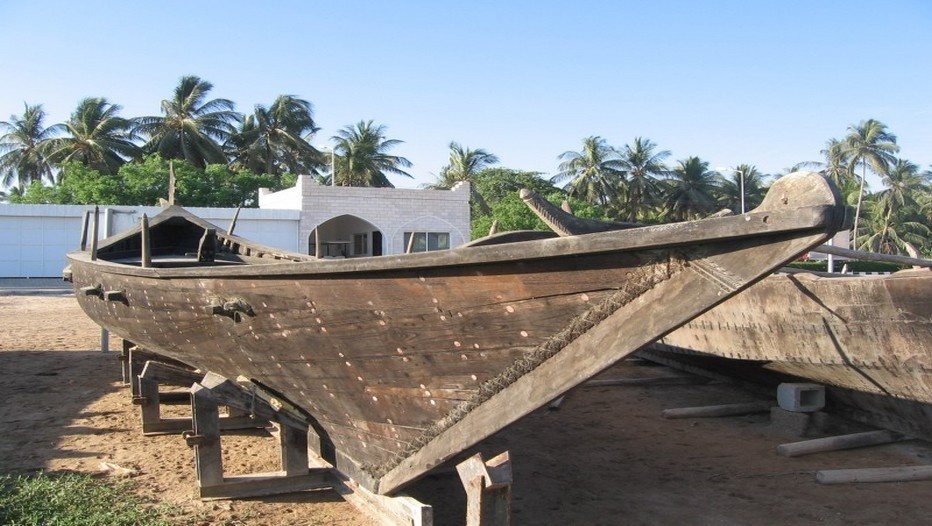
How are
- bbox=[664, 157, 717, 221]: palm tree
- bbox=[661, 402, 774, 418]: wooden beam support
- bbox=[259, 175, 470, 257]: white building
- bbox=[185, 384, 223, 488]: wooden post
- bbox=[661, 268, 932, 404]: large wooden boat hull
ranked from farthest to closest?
bbox=[664, 157, 717, 221]: palm tree, bbox=[259, 175, 470, 257]: white building, bbox=[661, 402, 774, 418]: wooden beam support, bbox=[661, 268, 932, 404]: large wooden boat hull, bbox=[185, 384, 223, 488]: wooden post

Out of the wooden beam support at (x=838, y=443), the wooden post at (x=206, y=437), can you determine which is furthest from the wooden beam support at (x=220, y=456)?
the wooden beam support at (x=838, y=443)

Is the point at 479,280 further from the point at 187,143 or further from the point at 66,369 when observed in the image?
the point at 187,143

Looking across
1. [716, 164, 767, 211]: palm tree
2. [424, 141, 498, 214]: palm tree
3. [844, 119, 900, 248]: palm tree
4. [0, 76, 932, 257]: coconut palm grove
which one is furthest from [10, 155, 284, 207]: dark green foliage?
[844, 119, 900, 248]: palm tree

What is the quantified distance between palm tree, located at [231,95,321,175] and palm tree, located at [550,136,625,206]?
15290mm

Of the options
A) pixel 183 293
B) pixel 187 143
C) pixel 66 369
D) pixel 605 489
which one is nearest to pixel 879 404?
pixel 605 489

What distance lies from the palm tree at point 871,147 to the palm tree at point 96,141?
45.2 m

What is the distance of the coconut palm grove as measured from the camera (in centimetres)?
3017

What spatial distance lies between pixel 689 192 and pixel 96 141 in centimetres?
3381

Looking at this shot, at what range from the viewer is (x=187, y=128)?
3631 centimetres

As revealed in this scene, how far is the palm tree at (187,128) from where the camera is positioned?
3612cm

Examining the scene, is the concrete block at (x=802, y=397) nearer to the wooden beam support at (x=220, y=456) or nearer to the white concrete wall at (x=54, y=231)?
the wooden beam support at (x=220, y=456)

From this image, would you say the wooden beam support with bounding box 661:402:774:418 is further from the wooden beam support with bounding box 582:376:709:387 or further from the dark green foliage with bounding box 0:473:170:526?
the dark green foliage with bounding box 0:473:170:526

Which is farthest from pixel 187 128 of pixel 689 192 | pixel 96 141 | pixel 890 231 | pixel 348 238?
pixel 890 231

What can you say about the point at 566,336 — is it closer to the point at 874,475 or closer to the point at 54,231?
the point at 874,475
